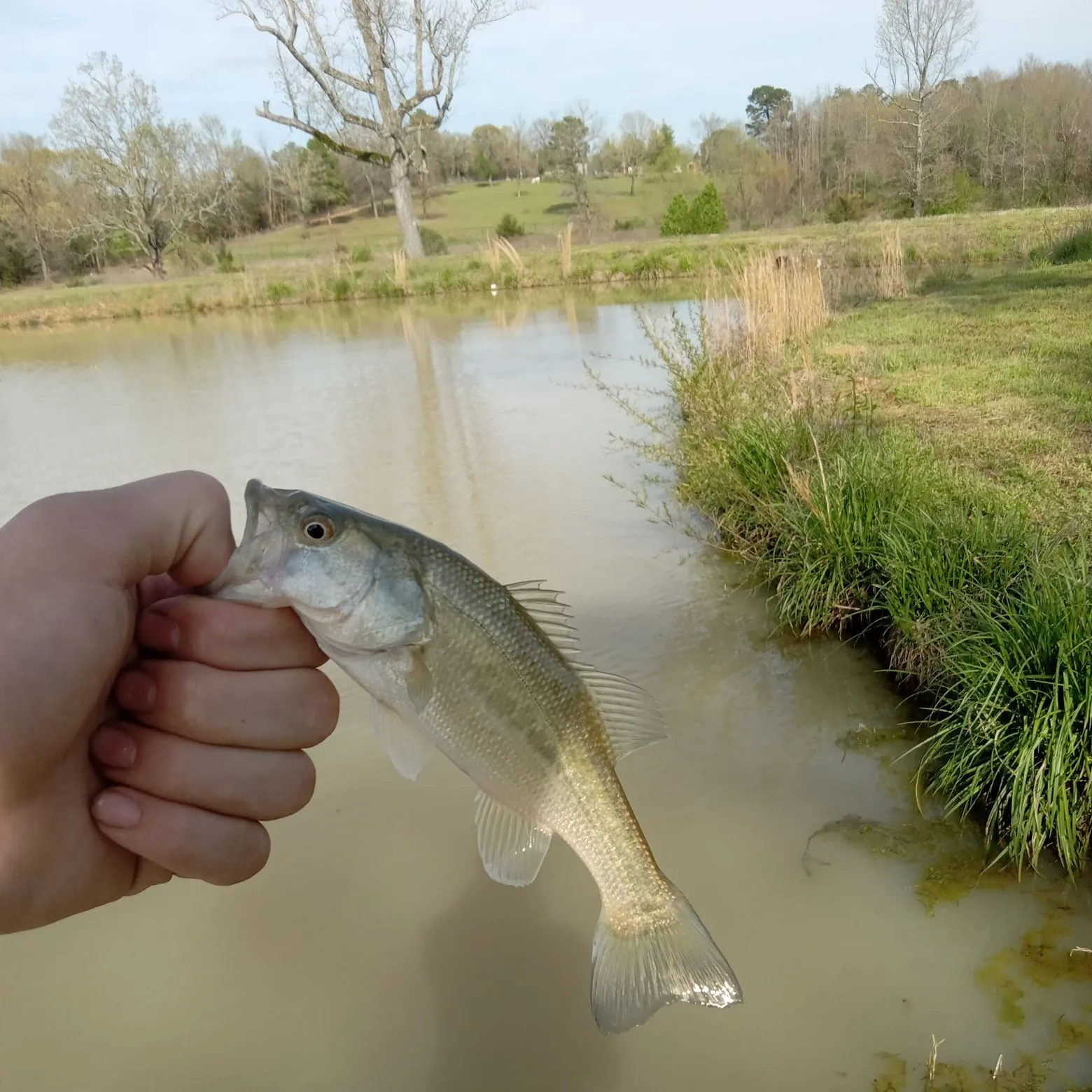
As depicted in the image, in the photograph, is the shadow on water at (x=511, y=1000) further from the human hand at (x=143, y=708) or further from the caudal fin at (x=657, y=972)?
the human hand at (x=143, y=708)

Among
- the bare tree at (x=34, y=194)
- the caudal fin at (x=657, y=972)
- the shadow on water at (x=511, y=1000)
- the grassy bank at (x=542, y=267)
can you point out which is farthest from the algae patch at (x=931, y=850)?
the bare tree at (x=34, y=194)

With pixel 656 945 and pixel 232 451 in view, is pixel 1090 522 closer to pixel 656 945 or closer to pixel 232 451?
pixel 656 945

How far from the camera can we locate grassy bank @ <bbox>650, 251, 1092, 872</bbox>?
3314 millimetres

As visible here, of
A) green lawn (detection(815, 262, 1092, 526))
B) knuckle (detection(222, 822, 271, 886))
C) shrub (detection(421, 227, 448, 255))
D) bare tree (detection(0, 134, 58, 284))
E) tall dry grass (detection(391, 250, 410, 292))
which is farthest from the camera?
bare tree (detection(0, 134, 58, 284))

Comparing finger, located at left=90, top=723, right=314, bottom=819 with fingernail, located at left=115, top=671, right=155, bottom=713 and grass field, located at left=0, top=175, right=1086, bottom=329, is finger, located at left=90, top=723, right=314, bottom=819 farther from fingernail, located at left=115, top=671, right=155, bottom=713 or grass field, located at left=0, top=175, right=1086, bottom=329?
grass field, located at left=0, top=175, right=1086, bottom=329

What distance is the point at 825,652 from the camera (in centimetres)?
505

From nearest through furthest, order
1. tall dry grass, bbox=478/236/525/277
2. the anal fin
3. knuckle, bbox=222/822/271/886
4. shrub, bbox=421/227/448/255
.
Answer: knuckle, bbox=222/822/271/886 < the anal fin < tall dry grass, bbox=478/236/525/277 < shrub, bbox=421/227/448/255

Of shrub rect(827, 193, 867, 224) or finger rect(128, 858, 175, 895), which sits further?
shrub rect(827, 193, 867, 224)

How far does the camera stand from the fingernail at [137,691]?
1.60 metres

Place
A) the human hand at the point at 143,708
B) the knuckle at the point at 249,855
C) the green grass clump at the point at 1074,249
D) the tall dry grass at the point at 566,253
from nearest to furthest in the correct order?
the human hand at the point at 143,708, the knuckle at the point at 249,855, the green grass clump at the point at 1074,249, the tall dry grass at the point at 566,253

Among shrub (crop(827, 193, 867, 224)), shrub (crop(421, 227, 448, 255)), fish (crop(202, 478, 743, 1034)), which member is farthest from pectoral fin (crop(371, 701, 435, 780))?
shrub (crop(827, 193, 867, 224))

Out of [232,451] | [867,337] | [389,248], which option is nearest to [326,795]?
[232,451]

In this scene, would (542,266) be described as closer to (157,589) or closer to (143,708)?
(157,589)

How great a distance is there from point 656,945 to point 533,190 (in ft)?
241
